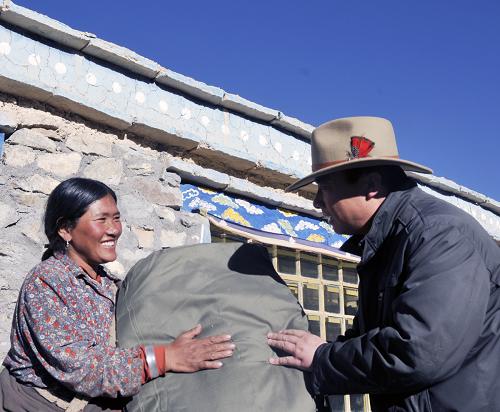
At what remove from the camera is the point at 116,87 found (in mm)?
3955

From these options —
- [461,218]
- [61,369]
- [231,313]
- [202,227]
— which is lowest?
[61,369]

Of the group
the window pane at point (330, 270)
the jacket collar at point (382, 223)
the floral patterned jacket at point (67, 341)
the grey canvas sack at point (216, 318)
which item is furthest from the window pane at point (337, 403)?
the jacket collar at point (382, 223)

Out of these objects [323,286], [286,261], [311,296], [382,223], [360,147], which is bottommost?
[382,223]

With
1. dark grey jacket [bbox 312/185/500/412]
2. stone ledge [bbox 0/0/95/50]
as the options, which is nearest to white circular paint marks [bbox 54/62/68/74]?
stone ledge [bbox 0/0/95/50]

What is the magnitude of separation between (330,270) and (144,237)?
2.04 meters

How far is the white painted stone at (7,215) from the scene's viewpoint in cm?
317

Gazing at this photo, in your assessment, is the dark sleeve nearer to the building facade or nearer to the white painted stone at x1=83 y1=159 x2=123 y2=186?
the building facade

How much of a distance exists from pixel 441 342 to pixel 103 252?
1267mm

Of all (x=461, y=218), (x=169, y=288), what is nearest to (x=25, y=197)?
(x=169, y=288)

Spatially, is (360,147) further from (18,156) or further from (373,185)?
(18,156)

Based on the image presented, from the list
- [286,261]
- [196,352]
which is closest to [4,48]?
[196,352]

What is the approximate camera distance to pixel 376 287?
1968 millimetres

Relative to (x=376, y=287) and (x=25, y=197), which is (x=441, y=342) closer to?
(x=376, y=287)

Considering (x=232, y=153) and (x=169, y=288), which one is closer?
(x=169, y=288)
